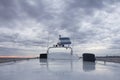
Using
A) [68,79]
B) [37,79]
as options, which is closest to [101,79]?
[68,79]

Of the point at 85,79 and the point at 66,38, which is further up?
the point at 66,38

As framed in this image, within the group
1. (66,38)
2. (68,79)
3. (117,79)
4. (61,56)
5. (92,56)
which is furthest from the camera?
(61,56)

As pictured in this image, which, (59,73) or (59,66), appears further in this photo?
(59,66)

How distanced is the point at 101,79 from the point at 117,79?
3.88 ft

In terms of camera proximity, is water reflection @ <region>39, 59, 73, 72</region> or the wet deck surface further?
water reflection @ <region>39, 59, 73, 72</region>

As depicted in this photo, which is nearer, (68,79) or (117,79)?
(68,79)

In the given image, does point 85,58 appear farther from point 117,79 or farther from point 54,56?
point 117,79

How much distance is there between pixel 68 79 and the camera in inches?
479

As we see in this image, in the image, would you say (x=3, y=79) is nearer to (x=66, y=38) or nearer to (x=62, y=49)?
(x=66, y=38)

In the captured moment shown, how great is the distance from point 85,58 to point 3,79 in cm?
3126

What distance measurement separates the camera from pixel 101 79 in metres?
12.7

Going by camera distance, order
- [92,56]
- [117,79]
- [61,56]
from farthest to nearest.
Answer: [61,56]
[92,56]
[117,79]

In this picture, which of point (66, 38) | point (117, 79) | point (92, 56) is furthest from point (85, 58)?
point (117, 79)

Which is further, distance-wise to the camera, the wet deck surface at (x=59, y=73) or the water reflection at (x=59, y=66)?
the water reflection at (x=59, y=66)
